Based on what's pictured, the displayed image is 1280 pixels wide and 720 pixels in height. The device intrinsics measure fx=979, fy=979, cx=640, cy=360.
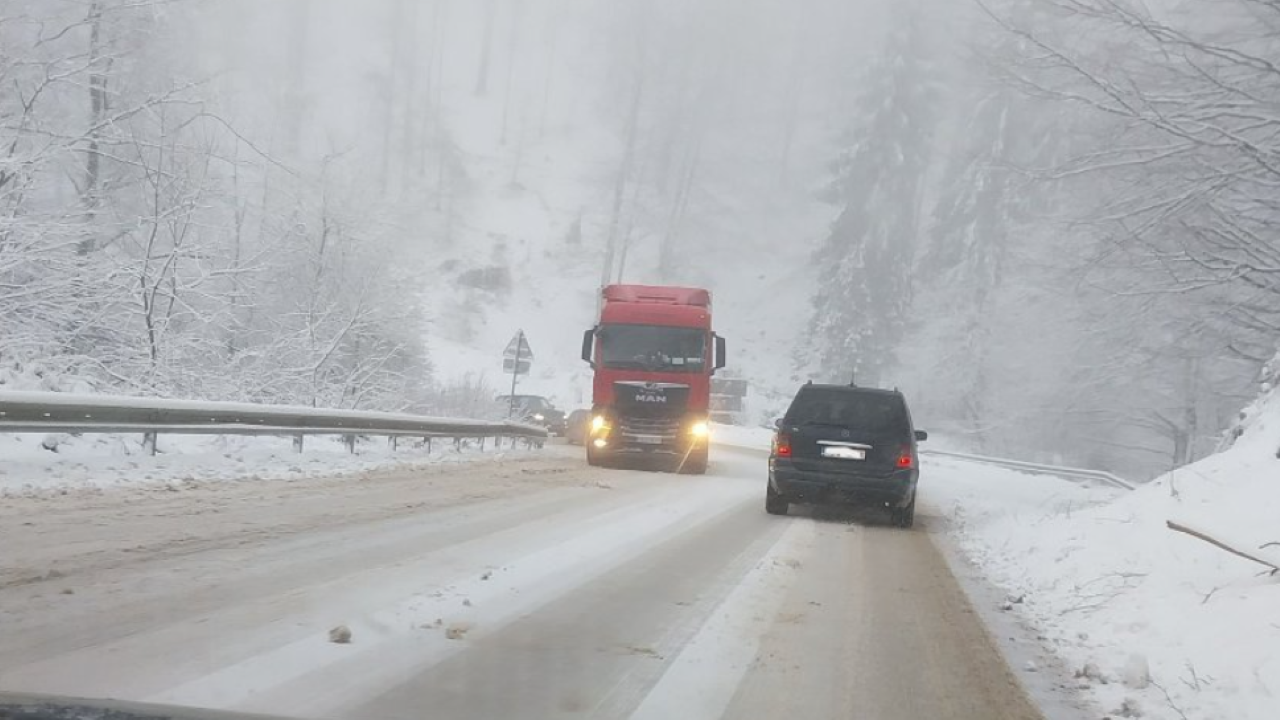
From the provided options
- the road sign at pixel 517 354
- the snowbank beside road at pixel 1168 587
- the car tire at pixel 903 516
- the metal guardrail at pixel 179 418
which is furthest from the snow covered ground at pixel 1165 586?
the road sign at pixel 517 354

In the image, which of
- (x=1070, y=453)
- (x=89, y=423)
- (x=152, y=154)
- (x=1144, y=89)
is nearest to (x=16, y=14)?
(x=152, y=154)

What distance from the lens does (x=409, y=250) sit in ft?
220

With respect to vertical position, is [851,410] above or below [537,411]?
above

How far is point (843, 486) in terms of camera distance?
41.2 ft

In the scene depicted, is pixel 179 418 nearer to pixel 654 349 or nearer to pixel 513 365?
pixel 654 349

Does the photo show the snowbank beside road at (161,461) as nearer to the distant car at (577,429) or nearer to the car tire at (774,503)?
the car tire at (774,503)

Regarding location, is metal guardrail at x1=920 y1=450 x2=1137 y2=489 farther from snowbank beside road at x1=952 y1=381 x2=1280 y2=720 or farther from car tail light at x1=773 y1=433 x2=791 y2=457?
car tail light at x1=773 y1=433 x2=791 y2=457

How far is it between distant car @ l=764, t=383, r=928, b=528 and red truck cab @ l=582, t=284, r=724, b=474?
6031 millimetres

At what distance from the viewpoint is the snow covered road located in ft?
13.6

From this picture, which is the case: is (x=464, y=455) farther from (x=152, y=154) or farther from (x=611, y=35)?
(x=611, y=35)

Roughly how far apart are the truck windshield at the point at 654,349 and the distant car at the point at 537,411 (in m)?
14.5

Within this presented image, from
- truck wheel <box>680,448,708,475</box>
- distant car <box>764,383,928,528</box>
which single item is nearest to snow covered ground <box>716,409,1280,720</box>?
distant car <box>764,383,928,528</box>

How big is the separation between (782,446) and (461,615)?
309 inches

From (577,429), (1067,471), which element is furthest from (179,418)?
(1067,471)
